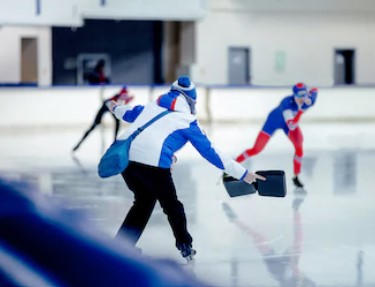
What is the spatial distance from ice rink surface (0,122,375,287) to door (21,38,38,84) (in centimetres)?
1087

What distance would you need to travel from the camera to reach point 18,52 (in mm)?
28656

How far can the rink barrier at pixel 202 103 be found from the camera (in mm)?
22422

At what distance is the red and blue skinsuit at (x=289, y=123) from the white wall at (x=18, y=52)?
59.0 feet

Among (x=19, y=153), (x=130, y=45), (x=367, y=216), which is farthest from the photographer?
(x=130, y=45)

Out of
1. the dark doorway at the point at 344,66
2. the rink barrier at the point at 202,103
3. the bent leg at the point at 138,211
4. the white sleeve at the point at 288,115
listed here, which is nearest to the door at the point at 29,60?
the rink barrier at the point at 202,103

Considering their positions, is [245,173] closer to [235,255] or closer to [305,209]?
[235,255]

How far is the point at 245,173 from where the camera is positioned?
6.64m

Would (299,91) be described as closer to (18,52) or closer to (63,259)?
(63,259)

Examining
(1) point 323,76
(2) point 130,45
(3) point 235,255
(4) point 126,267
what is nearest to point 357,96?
(1) point 323,76

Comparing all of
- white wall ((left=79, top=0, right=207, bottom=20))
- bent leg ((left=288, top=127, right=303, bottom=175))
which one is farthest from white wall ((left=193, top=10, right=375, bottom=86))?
bent leg ((left=288, top=127, right=303, bottom=175))

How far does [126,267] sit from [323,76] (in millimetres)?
26872

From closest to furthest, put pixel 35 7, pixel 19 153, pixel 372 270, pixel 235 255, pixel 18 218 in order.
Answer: pixel 18 218, pixel 372 270, pixel 235 255, pixel 19 153, pixel 35 7

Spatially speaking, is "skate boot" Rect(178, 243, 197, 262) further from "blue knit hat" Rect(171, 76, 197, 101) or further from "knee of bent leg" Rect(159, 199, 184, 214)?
"blue knit hat" Rect(171, 76, 197, 101)

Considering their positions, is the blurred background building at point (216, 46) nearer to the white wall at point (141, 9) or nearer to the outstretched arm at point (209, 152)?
the white wall at point (141, 9)
